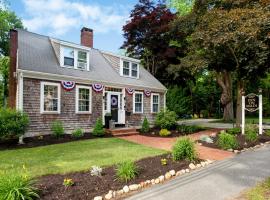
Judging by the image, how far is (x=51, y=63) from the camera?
1388 cm

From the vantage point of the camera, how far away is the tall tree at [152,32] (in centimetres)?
2248

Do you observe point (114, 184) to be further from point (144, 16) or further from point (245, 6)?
point (144, 16)

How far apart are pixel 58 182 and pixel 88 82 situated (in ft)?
30.8

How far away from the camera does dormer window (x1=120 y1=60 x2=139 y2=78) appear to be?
1797 cm

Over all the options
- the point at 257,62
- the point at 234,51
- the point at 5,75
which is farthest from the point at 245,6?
the point at 5,75

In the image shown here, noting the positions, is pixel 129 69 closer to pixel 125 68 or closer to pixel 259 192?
pixel 125 68

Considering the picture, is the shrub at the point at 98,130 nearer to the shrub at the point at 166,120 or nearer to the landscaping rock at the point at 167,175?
the shrub at the point at 166,120

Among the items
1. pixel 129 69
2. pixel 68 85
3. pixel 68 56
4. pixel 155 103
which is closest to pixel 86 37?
pixel 129 69

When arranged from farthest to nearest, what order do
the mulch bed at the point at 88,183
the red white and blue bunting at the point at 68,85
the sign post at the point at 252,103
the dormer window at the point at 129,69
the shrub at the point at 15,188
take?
the dormer window at the point at 129,69, the red white and blue bunting at the point at 68,85, the sign post at the point at 252,103, the mulch bed at the point at 88,183, the shrub at the point at 15,188

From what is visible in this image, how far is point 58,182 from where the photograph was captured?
5613 millimetres

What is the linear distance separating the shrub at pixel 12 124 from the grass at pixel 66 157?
3.51 ft

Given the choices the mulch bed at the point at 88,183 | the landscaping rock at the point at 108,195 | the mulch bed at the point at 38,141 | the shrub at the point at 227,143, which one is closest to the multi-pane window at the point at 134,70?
the mulch bed at the point at 38,141

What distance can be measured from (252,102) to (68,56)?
10122 millimetres

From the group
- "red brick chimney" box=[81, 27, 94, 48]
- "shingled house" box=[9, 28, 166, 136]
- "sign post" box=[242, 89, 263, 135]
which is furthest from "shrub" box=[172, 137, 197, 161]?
"red brick chimney" box=[81, 27, 94, 48]
